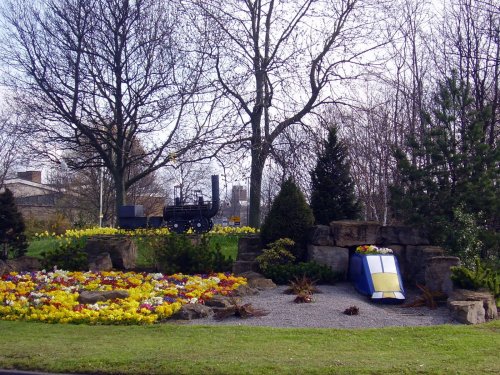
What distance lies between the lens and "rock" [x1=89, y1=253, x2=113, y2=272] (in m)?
17.0

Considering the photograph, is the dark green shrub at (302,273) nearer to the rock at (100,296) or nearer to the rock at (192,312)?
the rock at (192,312)

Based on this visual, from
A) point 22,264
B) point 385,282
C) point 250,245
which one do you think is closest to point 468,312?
point 385,282

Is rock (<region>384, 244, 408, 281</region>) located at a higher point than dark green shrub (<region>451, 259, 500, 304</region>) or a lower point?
higher

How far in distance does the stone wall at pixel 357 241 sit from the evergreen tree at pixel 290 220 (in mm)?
533

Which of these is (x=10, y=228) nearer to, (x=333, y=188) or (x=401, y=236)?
(x=333, y=188)

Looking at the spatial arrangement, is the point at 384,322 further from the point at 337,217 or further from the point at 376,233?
the point at 337,217

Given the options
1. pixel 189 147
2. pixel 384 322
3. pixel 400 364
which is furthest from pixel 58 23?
pixel 400 364

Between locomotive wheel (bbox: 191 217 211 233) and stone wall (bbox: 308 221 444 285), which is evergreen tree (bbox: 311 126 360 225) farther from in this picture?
locomotive wheel (bbox: 191 217 211 233)

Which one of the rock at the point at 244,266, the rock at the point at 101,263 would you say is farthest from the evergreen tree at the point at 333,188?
the rock at the point at 101,263

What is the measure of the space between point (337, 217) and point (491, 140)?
17.5ft

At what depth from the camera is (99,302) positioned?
40.0ft

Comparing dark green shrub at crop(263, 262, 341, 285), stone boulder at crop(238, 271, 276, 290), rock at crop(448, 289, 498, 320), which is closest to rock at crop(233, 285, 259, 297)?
stone boulder at crop(238, 271, 276, 290)

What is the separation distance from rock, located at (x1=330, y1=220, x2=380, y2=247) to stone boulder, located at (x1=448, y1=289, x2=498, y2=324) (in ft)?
10.8

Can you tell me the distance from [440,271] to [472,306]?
92.5 inches
